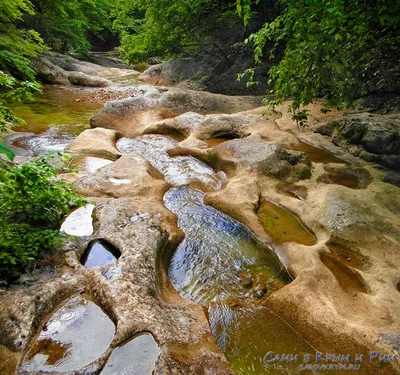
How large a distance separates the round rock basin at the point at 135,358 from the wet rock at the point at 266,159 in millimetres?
4579

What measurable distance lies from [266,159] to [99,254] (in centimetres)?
427

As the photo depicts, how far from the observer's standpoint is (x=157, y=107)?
10883mm

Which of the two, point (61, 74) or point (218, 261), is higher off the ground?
point (61, 74)

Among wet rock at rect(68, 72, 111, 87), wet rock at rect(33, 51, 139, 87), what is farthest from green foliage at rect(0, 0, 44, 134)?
wet rock at rect(68, 72, 111, 87)

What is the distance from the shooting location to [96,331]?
2.99 m

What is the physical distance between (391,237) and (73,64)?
2211 cm

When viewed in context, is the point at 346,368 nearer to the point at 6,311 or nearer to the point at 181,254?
the point at 181,254

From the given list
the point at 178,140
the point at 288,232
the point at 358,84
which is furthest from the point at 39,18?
the point at 288,232

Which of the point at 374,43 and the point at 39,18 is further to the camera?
the point at 39,18

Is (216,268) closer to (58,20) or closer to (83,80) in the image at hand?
(83,80)

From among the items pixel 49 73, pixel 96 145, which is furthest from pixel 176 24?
pixel 96 145

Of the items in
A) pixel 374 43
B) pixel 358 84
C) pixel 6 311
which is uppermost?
pixel 374 43

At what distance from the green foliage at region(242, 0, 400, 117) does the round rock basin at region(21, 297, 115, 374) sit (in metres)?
4.04

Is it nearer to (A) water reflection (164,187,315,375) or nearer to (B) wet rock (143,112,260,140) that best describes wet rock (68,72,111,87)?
(B) wet rock (143,112,260,140)
